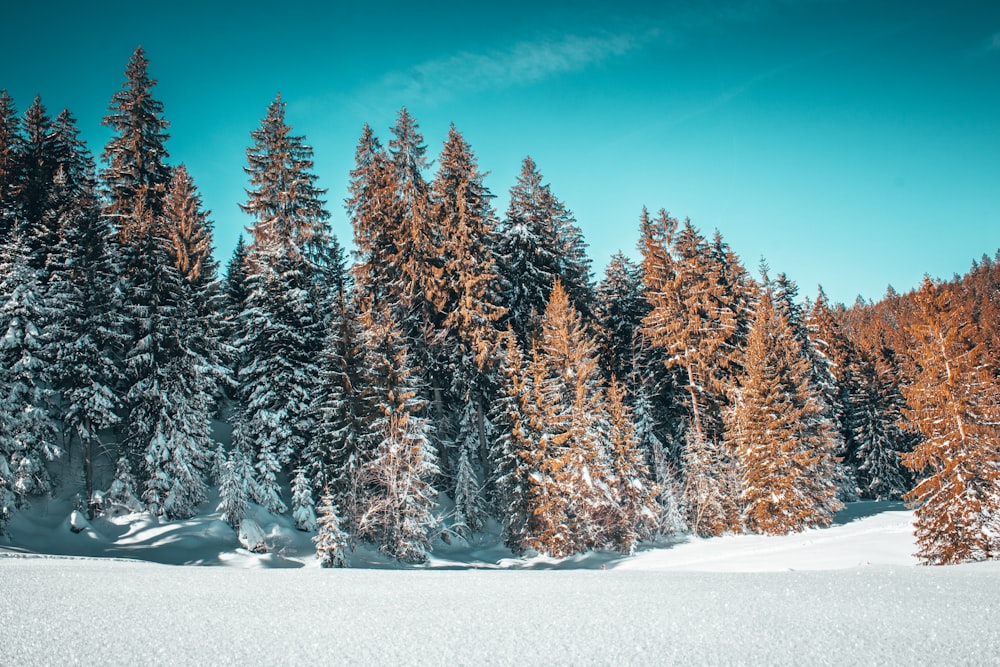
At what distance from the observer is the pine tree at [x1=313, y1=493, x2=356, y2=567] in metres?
19.6

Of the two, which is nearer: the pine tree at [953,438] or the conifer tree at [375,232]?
the pine tree at [953,438]

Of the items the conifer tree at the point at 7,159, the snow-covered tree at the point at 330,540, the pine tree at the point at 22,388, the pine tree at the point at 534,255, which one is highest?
the conifer tree at the point at 7,159

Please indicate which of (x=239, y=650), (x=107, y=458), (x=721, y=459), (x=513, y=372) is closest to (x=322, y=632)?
(x=239, y=650)

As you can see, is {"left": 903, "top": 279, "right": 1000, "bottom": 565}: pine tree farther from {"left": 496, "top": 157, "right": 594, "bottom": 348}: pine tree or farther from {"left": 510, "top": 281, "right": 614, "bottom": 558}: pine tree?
{"left": 496, "top": 157, "right": 594, "bottom": 348}: pine tree

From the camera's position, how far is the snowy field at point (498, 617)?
4.98 meters

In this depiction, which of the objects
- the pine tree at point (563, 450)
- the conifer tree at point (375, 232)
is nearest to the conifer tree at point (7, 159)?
the conifer tree at point (375, 232)

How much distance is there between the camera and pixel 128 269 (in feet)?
80.8

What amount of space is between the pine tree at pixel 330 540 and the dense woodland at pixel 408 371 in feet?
0.25

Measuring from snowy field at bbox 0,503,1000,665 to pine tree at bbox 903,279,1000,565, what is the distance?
7.91 meters

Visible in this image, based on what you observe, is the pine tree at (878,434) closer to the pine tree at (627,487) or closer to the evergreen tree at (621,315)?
the evergreen tree at (621,315)

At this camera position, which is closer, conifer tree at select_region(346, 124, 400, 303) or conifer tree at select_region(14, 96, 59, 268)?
conifer tree at select_region(14, 96, 59, 268)

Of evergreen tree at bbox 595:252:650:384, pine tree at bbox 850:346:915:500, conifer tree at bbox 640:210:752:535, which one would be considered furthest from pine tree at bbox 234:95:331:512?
pine tree at bbox 850:346:915:500

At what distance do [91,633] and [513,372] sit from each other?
20.0m

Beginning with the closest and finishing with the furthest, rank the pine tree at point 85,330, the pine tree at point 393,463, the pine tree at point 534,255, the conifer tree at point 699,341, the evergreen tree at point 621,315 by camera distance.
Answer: the pine tree at point 393,463, the pine tree at point 85,330, the conifer tree at point 699,341, the pine tree at point 534,255, the evergreen tree at point 621,315
